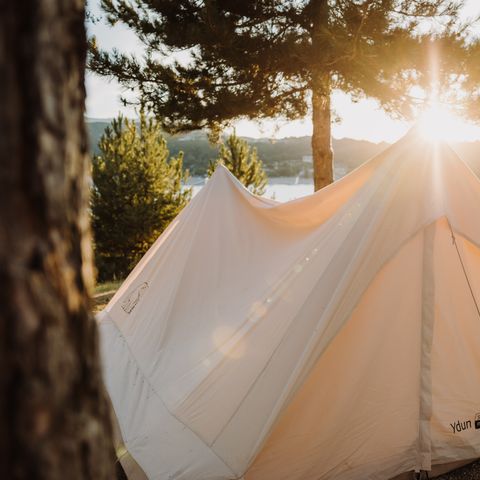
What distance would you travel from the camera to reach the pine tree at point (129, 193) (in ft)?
48.5

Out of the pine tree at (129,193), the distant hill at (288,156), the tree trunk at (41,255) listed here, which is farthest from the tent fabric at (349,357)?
the distant hill at (288,156)

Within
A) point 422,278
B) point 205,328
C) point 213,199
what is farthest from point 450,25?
point 205,328

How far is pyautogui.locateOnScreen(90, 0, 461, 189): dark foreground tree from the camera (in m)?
6.51

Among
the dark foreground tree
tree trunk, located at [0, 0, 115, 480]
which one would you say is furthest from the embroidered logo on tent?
the dark foreground tree

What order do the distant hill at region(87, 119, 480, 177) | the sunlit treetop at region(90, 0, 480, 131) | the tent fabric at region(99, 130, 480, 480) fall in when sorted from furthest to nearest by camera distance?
the distant hill at region(87, 119, 480, 177) → the sunlit treetop at region(90, 0, 480, 131) → the tent fabric at region(99, 130, 480, 480)

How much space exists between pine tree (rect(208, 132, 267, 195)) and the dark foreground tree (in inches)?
331

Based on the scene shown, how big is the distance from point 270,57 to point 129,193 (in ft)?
28.5

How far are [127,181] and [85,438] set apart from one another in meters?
14.4

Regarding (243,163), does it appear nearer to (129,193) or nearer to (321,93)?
(129,193)

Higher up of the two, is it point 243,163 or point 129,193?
point 243,163

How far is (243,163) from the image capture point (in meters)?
17.1

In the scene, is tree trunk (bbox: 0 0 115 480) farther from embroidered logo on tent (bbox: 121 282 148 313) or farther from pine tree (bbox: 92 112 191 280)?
pine tree (bbox: 92 112 191 280)

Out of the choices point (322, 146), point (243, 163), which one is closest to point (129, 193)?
point (243, 163)

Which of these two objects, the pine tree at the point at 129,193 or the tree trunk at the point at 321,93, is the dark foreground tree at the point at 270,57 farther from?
the pine tree at the point at 129,193
